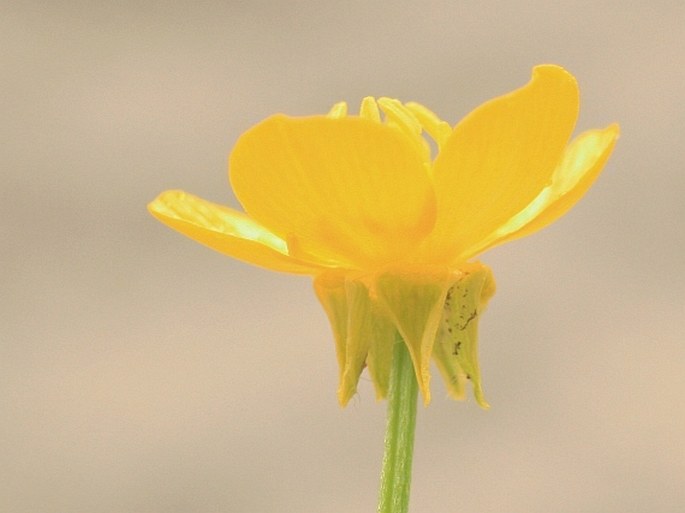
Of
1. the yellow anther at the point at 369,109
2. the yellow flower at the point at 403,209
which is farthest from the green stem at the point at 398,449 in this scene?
the yellow anther at the point at 369,109

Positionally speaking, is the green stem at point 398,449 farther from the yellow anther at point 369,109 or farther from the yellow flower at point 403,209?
the yellow anther at point 369,109

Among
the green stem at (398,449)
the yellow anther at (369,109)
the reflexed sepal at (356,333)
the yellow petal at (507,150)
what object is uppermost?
the yellow anther at (369,109)

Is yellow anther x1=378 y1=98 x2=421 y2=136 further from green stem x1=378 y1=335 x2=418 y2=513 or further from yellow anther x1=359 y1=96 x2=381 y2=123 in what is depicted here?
green stem x1=378 y1=335 x2=418 y2=513

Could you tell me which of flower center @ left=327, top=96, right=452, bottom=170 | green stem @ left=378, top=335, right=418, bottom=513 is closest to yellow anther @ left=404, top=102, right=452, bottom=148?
flower center @ left=327, top=96, right=452, bottom=170

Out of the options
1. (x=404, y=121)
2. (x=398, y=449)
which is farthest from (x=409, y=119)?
(x=398, y=449)
